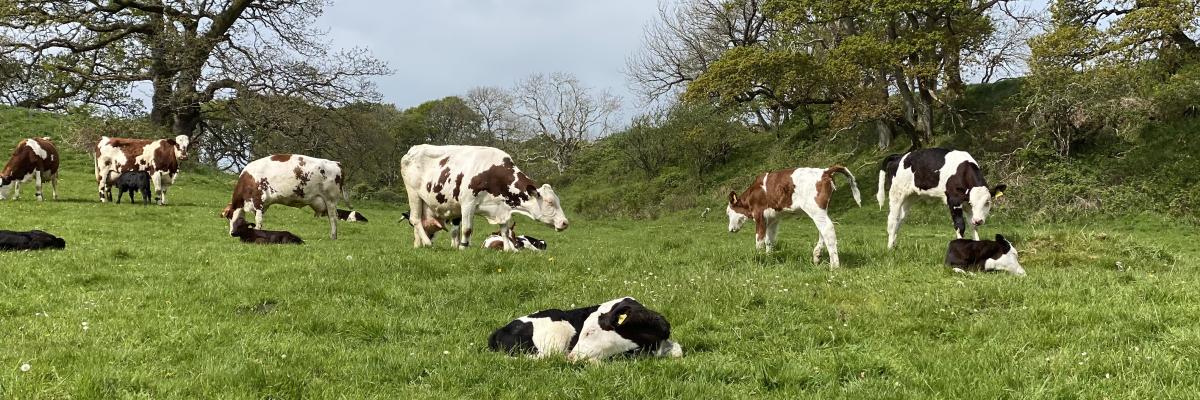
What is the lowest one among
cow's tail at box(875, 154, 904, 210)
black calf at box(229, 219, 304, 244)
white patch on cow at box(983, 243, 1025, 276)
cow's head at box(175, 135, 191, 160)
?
black calf at box(229, 219, 304, 244)

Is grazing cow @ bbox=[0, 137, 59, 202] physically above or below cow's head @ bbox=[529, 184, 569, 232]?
above

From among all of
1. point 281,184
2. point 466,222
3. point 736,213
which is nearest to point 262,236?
point 281,184

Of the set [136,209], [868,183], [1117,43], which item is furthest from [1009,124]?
[136,209]

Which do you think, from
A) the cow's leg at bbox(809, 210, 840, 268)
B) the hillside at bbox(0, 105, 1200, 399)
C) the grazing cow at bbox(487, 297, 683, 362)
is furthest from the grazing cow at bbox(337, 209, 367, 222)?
the grazing cow at bbox(487, 297, 683, 362)

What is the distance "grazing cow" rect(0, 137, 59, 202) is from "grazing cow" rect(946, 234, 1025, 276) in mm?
24159

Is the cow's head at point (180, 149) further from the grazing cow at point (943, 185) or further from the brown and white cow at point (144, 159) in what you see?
the grazing cow at point (943, 185)

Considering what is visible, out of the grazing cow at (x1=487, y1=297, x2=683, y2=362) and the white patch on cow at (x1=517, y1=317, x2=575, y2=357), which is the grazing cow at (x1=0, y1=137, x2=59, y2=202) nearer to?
the grazing cow at (x1=487, y1=297, x2=683, y2=362)

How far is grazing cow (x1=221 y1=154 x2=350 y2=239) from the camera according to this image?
15039 mm

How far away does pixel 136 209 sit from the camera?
19.1m

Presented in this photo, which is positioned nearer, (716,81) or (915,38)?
(915,38)

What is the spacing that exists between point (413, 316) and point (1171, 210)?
22.6 m

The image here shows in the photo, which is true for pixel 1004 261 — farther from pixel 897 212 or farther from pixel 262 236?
pixel 262 236

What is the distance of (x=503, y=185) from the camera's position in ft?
40.6

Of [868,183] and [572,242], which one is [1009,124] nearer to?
[868,183]
